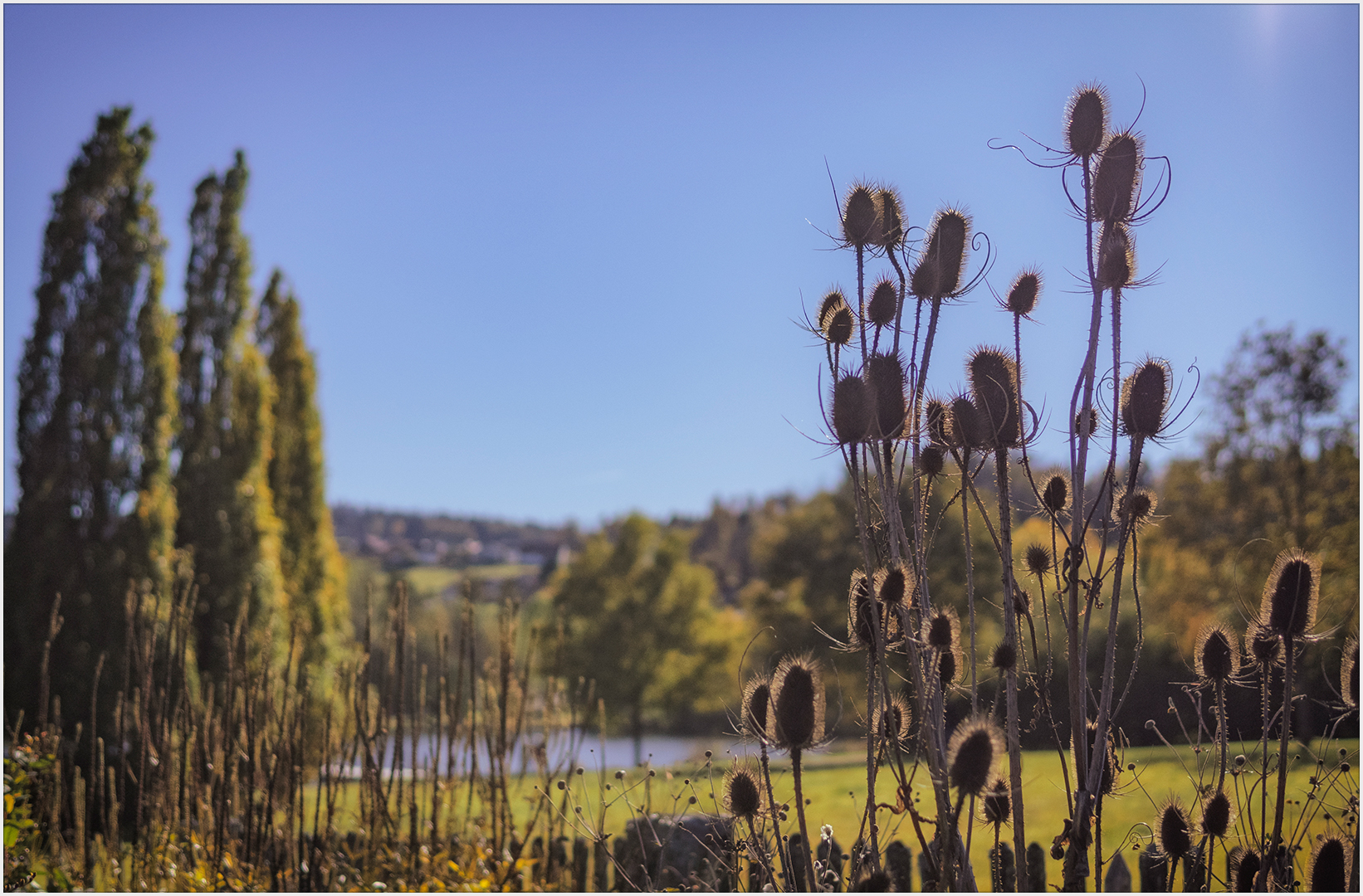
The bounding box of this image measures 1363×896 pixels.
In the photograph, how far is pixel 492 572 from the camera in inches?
1704

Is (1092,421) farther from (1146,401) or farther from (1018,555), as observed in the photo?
(1018,555)

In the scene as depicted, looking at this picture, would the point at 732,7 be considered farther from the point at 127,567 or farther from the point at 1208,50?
the point at 127,567

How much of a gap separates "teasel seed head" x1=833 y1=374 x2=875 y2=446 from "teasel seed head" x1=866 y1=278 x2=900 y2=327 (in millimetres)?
194

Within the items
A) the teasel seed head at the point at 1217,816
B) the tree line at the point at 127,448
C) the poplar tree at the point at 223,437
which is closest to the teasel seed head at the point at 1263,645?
the teasel seed head at the point at 1217,816

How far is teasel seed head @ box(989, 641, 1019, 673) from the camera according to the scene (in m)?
1.38

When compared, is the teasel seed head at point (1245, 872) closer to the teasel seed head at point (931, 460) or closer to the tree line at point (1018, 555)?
the teasel seed head at point (931, 460)

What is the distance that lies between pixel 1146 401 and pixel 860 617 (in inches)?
23.4

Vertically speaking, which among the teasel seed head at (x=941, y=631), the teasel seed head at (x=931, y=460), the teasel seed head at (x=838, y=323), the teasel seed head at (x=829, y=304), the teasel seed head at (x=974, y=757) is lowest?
the teasel seed head at (x=974, y=757)

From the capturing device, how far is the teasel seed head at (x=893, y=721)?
4.51 feet

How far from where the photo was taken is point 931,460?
1.56 m

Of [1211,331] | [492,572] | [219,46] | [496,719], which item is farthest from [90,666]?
[492,572]

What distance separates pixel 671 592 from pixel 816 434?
592 inches

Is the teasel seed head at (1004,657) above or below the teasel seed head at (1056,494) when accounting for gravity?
below

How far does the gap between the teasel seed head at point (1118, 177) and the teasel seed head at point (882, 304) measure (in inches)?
14.2
